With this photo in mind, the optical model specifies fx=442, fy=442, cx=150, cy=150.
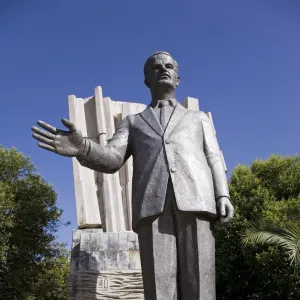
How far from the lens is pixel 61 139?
369 centimetres

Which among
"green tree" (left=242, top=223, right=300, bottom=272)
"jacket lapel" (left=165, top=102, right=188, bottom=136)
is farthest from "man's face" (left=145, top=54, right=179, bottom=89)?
"green tree" (left=242, top=223, right=300, bottom=272)

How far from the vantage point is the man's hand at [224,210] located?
3.73 metres

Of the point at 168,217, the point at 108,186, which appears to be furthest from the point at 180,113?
the point at 108,186

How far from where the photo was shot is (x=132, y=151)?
4.24m

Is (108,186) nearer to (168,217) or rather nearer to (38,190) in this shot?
(168,217)

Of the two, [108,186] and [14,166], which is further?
[14,166]

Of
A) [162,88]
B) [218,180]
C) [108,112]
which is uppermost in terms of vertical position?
[108,112]

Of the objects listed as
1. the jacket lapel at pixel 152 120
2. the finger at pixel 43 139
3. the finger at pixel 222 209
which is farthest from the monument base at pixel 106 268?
the finger at pixel 43 139

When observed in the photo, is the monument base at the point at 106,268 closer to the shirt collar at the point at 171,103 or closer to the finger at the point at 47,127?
the shirt collar at the point at 171,103

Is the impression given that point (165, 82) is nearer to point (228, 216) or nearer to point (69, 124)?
point (69, 124)

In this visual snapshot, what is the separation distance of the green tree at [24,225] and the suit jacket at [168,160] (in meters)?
13.4

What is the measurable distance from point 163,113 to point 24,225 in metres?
14.7

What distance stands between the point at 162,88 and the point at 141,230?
141cm

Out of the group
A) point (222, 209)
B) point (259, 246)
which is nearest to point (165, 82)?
point (222, 209)
